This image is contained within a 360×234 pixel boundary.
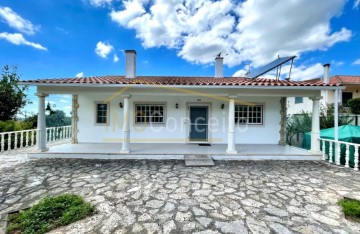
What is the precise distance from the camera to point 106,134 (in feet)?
29.5

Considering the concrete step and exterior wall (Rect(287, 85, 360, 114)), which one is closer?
the concrete step

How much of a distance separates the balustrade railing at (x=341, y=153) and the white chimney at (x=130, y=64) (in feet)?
30.1

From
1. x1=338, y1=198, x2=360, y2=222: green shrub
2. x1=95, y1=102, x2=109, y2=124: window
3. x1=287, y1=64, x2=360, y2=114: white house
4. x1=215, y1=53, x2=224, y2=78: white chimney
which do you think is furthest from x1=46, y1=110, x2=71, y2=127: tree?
x1=287, y1=64, x2=360, y2=114: white house

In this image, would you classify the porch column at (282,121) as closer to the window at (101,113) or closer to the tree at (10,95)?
the window at (101,113)

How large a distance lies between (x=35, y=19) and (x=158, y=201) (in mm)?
11539

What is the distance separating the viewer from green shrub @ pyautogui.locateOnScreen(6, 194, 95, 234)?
9.04 ft

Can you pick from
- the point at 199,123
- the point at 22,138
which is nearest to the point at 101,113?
the point at 22,138

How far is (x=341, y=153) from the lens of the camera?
6.44 meters

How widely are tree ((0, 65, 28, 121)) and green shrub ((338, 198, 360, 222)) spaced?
16497mm

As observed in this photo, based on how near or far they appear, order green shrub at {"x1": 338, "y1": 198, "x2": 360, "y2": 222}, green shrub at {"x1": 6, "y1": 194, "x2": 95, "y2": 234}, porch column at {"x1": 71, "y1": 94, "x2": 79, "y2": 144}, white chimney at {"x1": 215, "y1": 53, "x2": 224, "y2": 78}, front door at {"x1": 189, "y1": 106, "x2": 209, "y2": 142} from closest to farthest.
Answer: green shrub at {"x1": 6, "y1": 194, "x2": 95, "y2": 234}, green shrub at {"x1": 338, "y1": 198, "x2": 360, "y2": 222}, porch column at {"x1": 71, "y1": 94, "x2": 79, "y2": 144}, front door at {"x1": 189, "y1": 106, "x2": 209, "y2": 142}, white chimney at {"x1": 215, "y1": 53, "x2": 224, "y2": 78}

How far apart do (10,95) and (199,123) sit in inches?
502

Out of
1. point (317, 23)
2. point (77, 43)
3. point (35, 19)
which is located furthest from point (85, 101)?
point (317, 23)

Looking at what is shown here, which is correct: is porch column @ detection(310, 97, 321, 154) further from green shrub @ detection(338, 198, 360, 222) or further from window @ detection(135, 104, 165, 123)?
window @ detection(135, 104, 165, 123)

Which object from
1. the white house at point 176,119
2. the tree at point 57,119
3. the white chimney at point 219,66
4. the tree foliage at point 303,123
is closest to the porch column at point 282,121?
the white house at point 176,119
